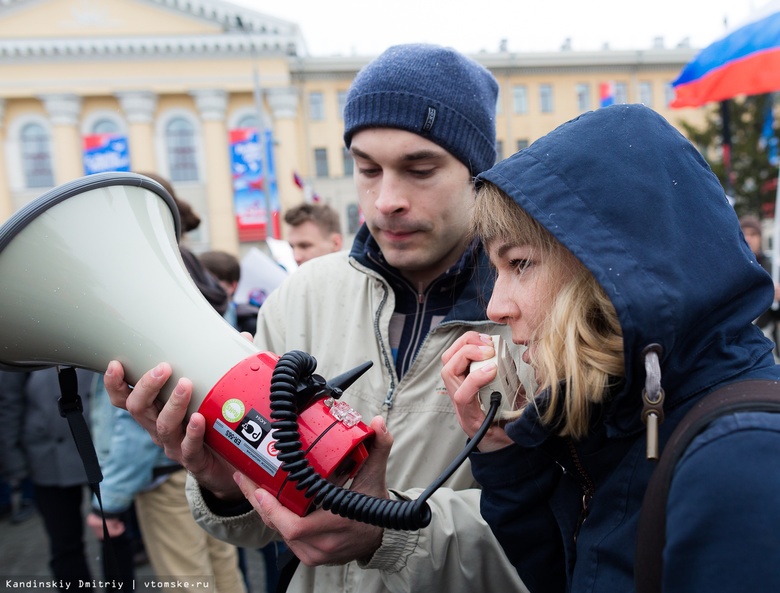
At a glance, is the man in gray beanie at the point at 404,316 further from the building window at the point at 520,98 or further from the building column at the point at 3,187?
the building window at the point at 520,98

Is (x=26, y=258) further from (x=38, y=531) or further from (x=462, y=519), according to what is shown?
(x=38, y=531)

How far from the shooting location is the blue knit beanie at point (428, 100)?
5.07ft

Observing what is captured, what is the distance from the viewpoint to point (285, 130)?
2927 centimetres

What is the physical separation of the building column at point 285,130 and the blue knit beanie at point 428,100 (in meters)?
27.9

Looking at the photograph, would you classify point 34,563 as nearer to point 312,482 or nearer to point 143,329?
point 143,329

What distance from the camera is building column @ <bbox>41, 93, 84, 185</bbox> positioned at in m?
28.3

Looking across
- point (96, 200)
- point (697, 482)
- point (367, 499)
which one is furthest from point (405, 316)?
point (697, 482)

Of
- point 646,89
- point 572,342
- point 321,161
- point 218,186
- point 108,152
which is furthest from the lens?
point 646,89

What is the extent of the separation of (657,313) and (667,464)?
215mm

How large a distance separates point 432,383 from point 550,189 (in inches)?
24.3

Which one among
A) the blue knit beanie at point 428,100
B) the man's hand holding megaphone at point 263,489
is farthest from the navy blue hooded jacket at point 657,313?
the blue knit beanie at point 428,100

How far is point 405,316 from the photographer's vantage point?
160 cm

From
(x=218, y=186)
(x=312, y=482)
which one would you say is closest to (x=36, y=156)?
(x=218, y=186)

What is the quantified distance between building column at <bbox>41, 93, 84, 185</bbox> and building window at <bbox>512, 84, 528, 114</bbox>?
22.3 m
